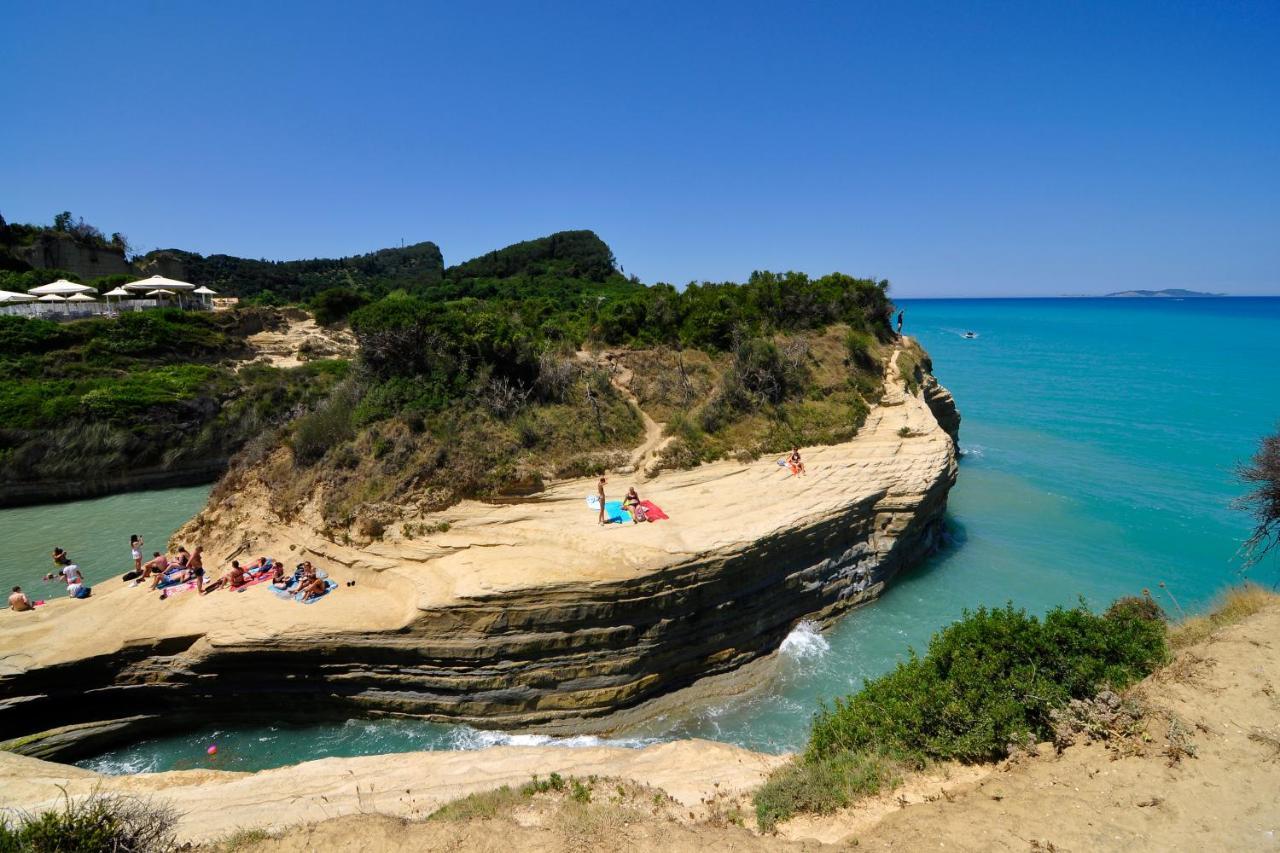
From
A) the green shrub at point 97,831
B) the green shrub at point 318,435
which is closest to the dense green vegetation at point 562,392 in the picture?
the green shrub at point 318,435

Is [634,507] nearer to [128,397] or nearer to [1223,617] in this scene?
Result: [1223,617]

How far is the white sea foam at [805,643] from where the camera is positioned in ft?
39.9

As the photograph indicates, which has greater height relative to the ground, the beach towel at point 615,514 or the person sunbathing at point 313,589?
the beach towel at point 615,514

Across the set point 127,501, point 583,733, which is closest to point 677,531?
point 583,733

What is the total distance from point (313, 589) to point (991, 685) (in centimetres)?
1245

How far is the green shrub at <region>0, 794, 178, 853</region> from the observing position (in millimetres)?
5078

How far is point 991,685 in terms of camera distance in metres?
6.96

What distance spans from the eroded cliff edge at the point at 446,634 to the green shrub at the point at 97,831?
4122 millimetres

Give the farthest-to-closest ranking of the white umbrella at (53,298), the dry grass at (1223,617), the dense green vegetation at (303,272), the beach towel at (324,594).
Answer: the dense green vegetation at (303,272) < the white umbrella at (53,298) < the beach towel at (324,594) < the dry grass at (1223,617)

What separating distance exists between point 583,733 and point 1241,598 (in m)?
12.1

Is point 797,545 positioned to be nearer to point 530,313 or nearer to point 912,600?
point 912,600

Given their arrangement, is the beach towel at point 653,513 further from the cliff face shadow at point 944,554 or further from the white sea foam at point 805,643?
the cliff face shadow at point 944,554

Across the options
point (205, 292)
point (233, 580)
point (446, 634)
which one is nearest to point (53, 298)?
point (205, 292)

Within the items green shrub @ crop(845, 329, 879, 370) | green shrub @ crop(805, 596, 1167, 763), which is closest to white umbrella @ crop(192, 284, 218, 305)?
green shrub @ crop(845, 329, 879, 370)
